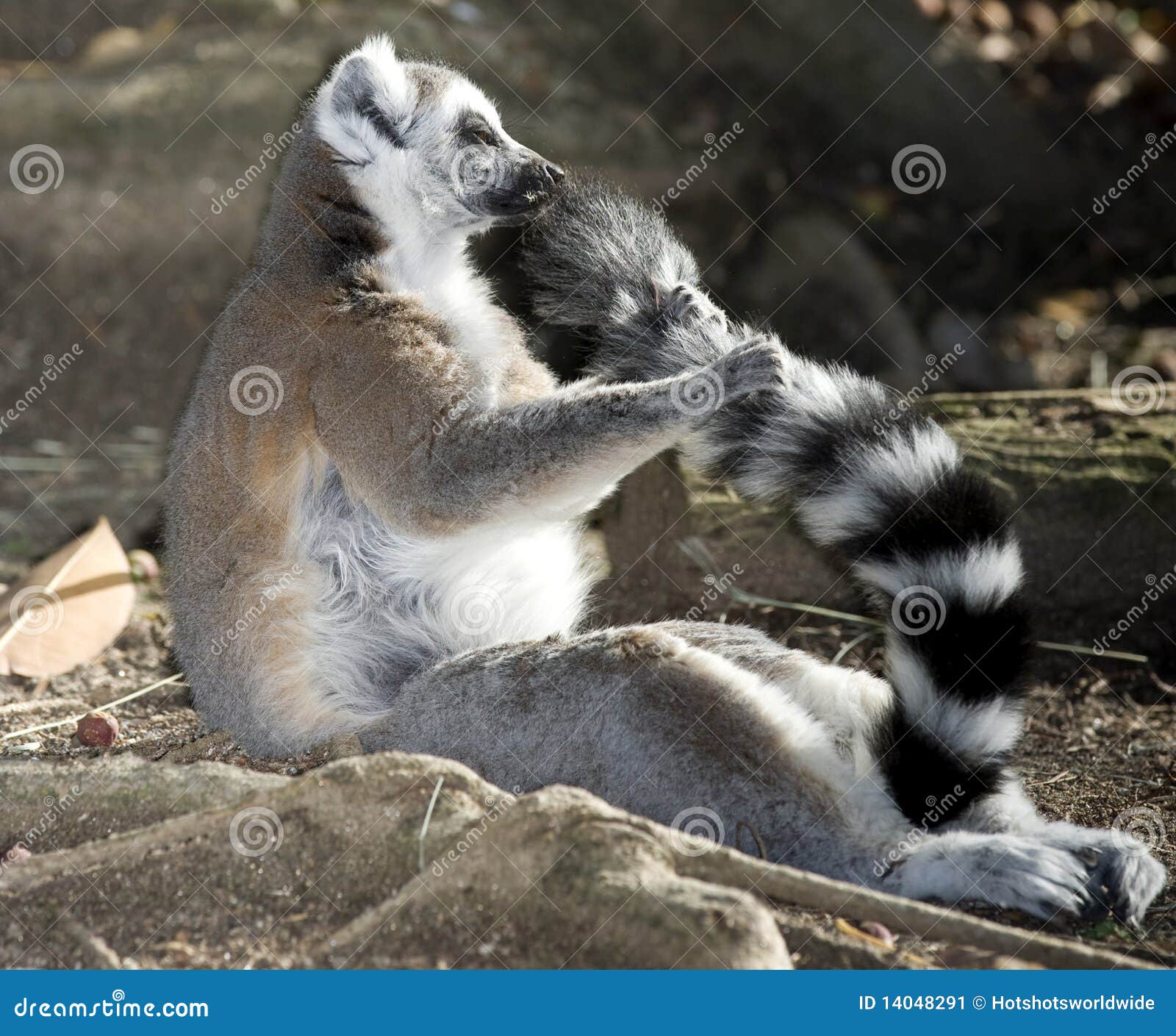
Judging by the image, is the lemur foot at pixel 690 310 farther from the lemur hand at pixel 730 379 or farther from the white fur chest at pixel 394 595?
the white fur chest at pixel 394 595

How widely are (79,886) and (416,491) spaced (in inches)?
53.5

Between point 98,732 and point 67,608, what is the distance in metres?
1.15

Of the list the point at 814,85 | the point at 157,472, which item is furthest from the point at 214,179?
the point at 814,85

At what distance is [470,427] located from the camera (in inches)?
135

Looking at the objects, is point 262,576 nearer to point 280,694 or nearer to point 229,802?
point 280,694

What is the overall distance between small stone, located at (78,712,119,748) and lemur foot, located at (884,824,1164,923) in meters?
2.64

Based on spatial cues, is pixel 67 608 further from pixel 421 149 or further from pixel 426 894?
pixel 426 894

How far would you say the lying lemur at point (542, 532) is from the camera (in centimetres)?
307

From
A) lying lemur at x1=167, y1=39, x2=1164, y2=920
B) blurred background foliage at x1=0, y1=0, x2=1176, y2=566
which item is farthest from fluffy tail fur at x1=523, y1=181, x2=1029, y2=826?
blurred background foliage at x1=0, y1=0, x2=1176, y2=566

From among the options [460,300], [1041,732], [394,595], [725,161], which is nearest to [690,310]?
[460,300]

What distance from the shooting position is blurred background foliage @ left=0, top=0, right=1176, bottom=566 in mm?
8086

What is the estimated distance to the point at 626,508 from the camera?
5.48m

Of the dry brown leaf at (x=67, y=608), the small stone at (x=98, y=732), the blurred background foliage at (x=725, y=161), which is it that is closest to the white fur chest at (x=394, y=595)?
the small stone at (x=98, y=732)

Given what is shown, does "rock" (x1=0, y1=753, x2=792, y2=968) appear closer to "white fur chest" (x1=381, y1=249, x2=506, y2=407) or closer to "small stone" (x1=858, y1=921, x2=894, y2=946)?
"small stone" (x1=858, y1=921, x2=894, y2=946)
